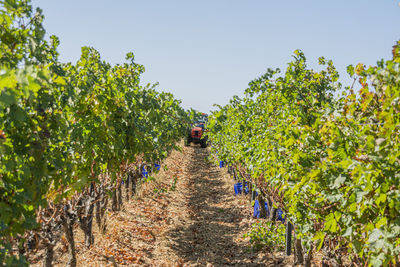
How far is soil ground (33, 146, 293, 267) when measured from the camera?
603cm

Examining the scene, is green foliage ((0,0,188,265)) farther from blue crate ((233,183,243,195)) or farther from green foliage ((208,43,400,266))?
blue crate ((233,183,243,195))

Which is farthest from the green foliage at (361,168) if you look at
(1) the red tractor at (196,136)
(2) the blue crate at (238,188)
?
(1) the red tractor at (196,136)

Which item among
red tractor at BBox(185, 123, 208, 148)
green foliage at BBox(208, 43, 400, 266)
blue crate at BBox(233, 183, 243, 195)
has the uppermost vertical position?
red tractor at BBox(185, 123, 208, 148)

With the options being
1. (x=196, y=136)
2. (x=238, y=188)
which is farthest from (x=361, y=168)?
(x=196, y=136)

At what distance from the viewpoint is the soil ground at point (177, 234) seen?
603cm

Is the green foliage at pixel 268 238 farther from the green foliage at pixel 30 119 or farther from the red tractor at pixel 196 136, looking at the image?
the red tractor at pixel 196 136

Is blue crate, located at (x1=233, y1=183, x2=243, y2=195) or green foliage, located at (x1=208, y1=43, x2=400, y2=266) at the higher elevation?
green foliage, located at (x1=208, y1=43, x2=400, y2=266)

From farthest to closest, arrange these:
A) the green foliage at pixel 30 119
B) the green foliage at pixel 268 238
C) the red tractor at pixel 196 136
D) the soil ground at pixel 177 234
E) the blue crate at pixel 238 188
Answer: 1. the red tractor at pixel 196 136
2. the blue crate at pixel 238 188
3. the green foliage at pixel 268 238
4. the soil ground at pixel 177 234
5. the green foliage at pixel 30 119

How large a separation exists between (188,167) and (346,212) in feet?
48.6

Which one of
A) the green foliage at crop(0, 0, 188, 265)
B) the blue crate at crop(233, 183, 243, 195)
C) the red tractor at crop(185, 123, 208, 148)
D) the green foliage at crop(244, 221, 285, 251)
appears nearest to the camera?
the green foliage at crop(0, 0, 188, 265)

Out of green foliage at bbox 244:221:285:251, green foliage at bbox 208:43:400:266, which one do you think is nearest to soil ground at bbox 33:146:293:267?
green foliage at bbox 244:221:285:251

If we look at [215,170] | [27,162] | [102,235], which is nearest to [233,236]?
[102,235]

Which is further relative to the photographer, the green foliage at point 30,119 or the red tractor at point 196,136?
the red tractor at point 196,136

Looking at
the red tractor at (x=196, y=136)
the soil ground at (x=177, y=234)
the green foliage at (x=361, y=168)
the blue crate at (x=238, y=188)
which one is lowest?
the soil ground at (x=177, y=234)
